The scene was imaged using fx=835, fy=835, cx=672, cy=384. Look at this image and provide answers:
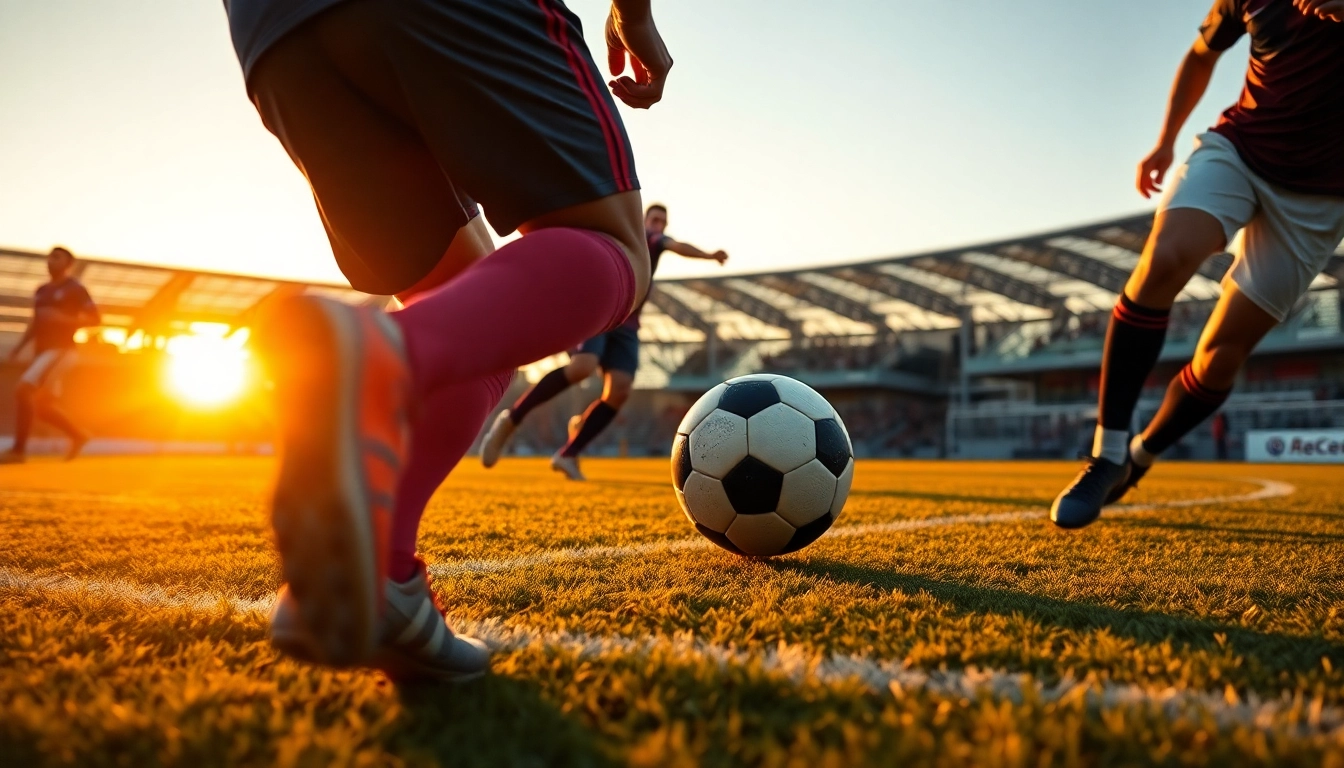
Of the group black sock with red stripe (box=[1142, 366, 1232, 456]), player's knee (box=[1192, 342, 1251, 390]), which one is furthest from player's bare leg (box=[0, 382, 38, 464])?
player's knee (box=[1192, 342, 1251, 390])

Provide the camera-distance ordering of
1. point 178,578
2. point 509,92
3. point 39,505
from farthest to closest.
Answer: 1. point 39,505
2. point 178,578
3. point 509,92

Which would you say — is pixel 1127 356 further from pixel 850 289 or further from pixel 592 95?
pixel 850 289

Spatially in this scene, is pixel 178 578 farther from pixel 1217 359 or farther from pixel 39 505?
pixel 1217 359

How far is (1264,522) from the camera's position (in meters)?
3.46

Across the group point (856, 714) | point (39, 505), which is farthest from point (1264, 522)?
point (39, 505)

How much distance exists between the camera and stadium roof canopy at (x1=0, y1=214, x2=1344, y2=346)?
1081 inches

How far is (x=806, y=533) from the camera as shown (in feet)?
7.19

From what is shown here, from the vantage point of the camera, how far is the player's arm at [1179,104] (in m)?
2.93

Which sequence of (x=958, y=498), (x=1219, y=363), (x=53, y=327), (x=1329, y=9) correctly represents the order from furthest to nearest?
1. (x=53, y=327)
2. (x=958, y=498)
3. (x=1219, y=363)
4. (x=1329, y=9)

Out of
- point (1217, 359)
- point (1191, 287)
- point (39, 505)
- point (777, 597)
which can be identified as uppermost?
point (1191, 287)

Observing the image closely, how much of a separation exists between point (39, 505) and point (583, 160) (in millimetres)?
4020

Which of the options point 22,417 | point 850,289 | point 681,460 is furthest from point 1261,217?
point 850,289

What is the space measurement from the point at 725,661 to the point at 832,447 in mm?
1276

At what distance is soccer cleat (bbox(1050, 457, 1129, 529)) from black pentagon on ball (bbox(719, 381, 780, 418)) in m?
1.05
